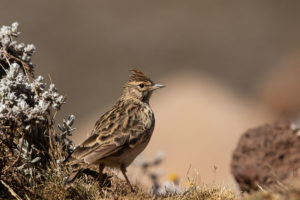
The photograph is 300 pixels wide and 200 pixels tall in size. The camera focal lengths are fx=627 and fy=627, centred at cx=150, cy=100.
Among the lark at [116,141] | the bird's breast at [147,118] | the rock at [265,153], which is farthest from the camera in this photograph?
the rock at [265,153]

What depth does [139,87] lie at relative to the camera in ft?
27.9

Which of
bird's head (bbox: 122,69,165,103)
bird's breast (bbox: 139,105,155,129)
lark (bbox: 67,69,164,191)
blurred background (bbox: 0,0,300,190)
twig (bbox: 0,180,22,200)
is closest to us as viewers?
twig (bbox: 0,180,22,200)

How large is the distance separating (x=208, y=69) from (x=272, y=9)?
20.6 ft

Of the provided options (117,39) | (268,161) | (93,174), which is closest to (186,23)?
(117,39)

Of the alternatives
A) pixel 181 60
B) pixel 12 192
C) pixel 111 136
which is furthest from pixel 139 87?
pixel 181 60

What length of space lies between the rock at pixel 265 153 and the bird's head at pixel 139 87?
174cm

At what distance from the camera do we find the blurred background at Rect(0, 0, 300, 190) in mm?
17172

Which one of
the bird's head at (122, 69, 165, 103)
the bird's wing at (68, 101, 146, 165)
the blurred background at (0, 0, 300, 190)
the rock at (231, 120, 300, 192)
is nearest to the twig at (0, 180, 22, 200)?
the bird's wing at (68, 101, 146, 165)

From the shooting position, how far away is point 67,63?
1997 cm

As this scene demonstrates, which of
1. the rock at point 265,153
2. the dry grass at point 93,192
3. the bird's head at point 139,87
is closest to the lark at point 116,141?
the dry grass at point 93,192

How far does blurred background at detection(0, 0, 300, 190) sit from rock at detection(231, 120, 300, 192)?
5.20 metres

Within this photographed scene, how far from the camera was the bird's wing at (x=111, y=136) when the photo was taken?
6.75m

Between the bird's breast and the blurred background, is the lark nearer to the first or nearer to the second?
the bird's breast

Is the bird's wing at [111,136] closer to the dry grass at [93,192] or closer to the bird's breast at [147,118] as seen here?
the bird's breast at [147,118]
